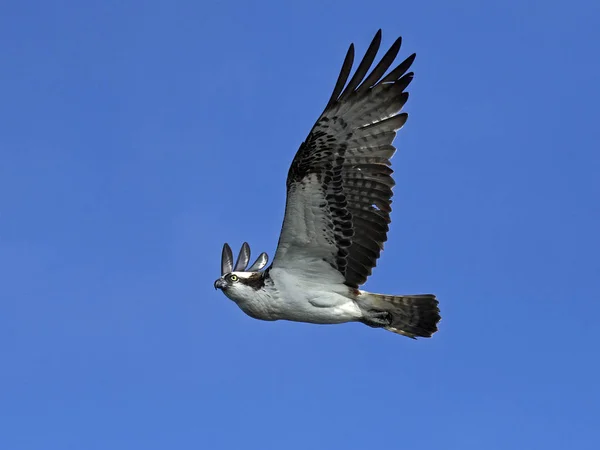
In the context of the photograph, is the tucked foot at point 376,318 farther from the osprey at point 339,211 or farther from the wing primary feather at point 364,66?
the wing primary feather at point 364,66

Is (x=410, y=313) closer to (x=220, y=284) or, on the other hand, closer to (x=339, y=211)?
(x=339, y=211)

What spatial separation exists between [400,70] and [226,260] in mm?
4907

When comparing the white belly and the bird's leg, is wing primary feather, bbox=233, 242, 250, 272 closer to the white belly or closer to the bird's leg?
the white belly

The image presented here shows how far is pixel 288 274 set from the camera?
504 inches

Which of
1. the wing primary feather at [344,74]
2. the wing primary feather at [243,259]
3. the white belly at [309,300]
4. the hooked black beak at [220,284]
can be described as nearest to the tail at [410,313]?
the white belly at [309,300]

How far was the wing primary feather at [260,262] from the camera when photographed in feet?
52.6

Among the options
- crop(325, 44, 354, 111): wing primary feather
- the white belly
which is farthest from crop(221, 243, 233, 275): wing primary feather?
crop(325, 44, 354, 111): wing primary feather

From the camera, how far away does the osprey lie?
1231cm

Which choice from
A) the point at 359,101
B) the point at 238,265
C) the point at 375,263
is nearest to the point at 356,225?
the point at 375,263

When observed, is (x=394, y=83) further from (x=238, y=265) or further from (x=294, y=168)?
(x=238, y=265)

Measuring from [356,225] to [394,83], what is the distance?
173 cm

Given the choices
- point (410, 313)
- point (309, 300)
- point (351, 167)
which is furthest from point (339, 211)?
point (410, 313)

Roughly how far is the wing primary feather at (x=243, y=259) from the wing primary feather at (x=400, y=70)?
473 cm

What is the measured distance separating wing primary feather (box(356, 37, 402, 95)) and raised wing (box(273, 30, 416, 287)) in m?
0.01
